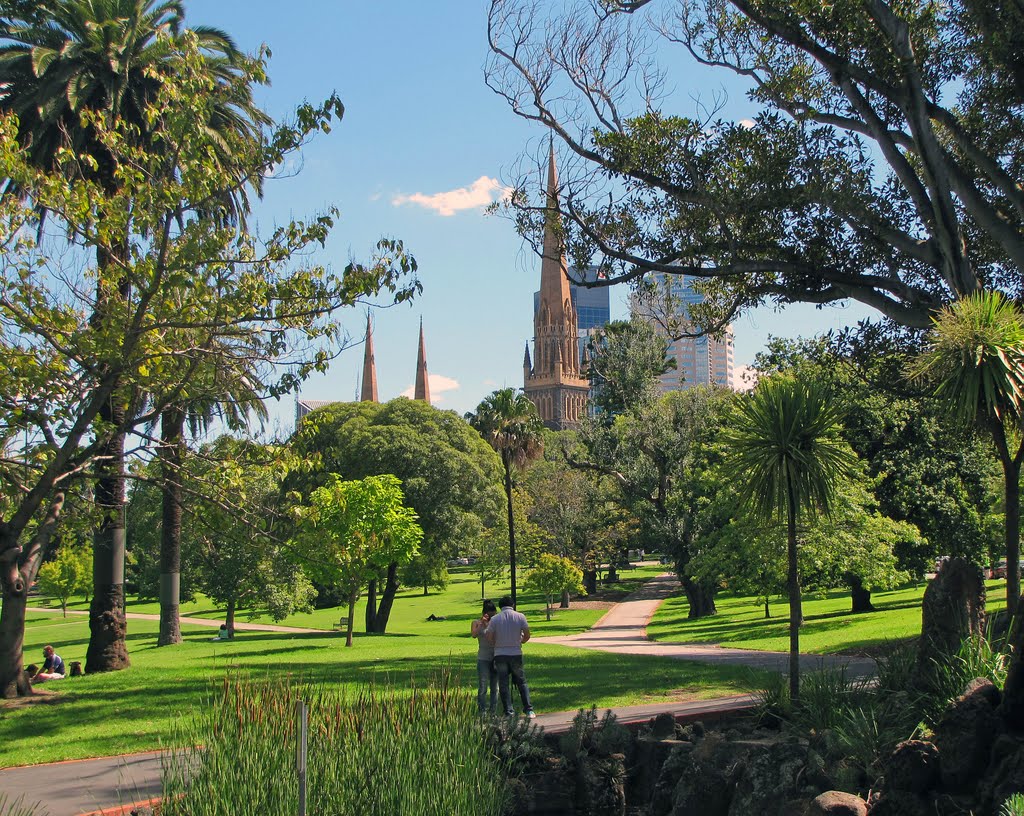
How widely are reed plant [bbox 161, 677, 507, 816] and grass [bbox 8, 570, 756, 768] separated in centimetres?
43

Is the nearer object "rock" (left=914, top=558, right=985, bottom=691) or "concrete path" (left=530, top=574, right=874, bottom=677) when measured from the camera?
"rock" (left=914, top=558, right=985, bottom=691)

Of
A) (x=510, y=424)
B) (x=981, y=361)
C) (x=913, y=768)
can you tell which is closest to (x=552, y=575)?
(x=510, y=424)

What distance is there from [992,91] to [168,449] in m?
14.4

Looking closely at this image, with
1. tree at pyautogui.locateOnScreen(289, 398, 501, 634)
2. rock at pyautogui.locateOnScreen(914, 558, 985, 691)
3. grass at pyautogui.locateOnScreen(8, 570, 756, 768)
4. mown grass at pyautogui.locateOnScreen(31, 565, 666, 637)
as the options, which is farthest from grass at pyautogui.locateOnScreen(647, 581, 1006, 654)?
tree at pyautogui.locateOnScreen(289, 398, 501, 634)

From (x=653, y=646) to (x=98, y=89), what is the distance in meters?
20.1

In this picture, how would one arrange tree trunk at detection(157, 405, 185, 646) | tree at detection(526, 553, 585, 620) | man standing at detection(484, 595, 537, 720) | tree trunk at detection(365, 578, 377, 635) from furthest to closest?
tree at detection(526, 553, 585, 620) < tree trunk at detection(365, 578, 377, 635) < tree trunk at detection(157, 405, 185, 646) < man standing at detection(484, 595, 537, 720)

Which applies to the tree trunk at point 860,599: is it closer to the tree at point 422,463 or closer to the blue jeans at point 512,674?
the tree at point 422,463

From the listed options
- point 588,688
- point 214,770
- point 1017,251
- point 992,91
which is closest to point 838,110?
point 992,91

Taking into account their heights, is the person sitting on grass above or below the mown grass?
above

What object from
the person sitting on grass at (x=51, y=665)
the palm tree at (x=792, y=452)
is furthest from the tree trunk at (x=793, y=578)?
the person sitting on grass at (x=51, y=665)

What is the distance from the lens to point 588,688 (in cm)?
1513

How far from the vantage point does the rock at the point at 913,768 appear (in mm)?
7109

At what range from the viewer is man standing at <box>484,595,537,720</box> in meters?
11.4

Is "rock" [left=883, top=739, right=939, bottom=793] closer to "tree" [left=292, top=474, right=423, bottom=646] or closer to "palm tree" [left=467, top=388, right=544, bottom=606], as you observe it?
"tree" [left=292, top=474, right=423, bottom=646]
